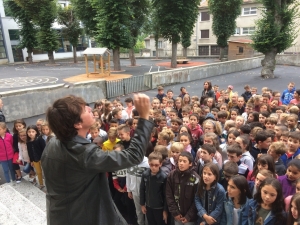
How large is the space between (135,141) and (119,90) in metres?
12.6

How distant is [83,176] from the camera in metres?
1.69

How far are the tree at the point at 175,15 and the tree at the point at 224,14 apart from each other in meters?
6.48

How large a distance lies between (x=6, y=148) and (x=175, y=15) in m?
20.7

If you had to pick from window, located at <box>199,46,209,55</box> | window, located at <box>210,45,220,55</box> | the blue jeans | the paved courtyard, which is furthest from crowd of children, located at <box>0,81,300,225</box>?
window, located at <box>199,46,209,55</box>

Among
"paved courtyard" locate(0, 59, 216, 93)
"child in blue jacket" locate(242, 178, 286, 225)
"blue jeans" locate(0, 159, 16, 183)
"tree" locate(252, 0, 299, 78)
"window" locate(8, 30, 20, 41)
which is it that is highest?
"window" locate(8, 30, 20, 41)

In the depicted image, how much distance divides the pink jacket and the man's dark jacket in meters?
3.93

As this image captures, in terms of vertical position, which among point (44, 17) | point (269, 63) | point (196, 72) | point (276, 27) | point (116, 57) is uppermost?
point (44, 17)

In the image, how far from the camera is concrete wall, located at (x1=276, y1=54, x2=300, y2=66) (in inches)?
1012

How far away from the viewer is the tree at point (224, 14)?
92.2 feet

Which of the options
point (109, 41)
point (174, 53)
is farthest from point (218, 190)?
point (174, 53)

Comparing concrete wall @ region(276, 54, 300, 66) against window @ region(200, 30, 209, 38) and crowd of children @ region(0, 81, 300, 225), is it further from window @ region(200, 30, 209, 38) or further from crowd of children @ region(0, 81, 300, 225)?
crowd of children @ region(0, 81, 300, 225)

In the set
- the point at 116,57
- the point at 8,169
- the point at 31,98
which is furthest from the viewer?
the point at 116,57

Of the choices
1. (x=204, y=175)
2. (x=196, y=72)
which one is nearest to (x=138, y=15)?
(x=196, y=72)

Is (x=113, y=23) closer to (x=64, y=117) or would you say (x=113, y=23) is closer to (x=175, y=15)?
(x=175, y=15)
